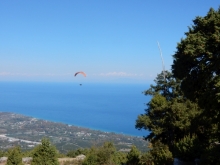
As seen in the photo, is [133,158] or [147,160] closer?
[147,160]

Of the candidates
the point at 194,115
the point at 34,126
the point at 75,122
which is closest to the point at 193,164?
the point at 194,115

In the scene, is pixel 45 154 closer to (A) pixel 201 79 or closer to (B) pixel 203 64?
(A) pixel 201 79

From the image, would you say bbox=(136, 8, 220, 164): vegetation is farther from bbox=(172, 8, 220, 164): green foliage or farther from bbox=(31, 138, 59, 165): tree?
bbox=(31, 138, 59, 165): tree

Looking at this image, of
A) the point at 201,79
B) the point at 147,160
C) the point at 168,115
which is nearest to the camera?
the point at 201,79

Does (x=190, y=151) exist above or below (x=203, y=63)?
below

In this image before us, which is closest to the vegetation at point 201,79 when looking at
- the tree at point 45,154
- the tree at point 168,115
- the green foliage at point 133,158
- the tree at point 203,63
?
the tree at point 203,63

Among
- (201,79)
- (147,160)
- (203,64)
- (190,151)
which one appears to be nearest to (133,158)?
(147,160)

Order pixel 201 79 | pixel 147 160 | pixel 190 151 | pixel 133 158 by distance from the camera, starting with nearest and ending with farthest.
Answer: pixel 190 151 < pixel 201 79 < pixel 147 160 < pixel 133 158
